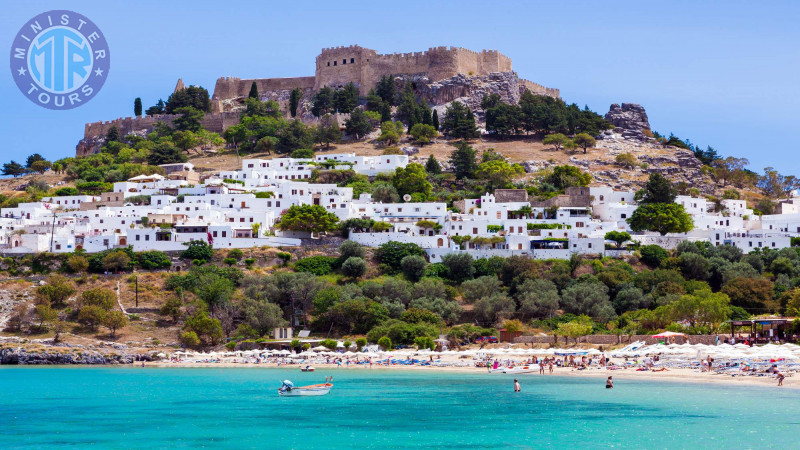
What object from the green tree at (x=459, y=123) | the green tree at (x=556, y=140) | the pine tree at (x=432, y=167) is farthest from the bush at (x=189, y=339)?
the green tree at (x=556, y=140)

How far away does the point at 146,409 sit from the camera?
1380 inches

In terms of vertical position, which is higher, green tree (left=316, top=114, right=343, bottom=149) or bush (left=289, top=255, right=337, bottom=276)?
green tree (left=316, top=114, right=343, bottom=149)

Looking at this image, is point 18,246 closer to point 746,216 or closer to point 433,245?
point 433,245

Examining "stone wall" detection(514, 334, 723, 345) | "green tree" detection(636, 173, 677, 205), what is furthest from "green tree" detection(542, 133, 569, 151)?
"stone wall" detection(514, 334, 723, 345)

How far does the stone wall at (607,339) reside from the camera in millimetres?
48062

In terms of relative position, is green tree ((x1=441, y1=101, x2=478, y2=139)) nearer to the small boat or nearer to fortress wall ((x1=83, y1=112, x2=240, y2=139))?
fortress wall ((x1=83, y1=112, x2=240, y2=139))

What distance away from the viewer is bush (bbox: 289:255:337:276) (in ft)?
208

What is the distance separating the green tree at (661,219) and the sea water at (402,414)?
2657cm

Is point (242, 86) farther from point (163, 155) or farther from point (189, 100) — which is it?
point (163, 155)

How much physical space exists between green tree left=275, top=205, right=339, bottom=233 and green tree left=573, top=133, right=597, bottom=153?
3133 cm

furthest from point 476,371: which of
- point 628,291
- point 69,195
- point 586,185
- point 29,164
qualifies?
point 29,164

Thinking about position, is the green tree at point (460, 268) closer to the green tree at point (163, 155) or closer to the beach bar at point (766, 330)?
the beach bar at point (766, 330)

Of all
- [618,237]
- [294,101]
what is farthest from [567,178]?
[294,101]

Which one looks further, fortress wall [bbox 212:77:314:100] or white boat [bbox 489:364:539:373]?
fortress wall [bbox 212:77:314:100]
